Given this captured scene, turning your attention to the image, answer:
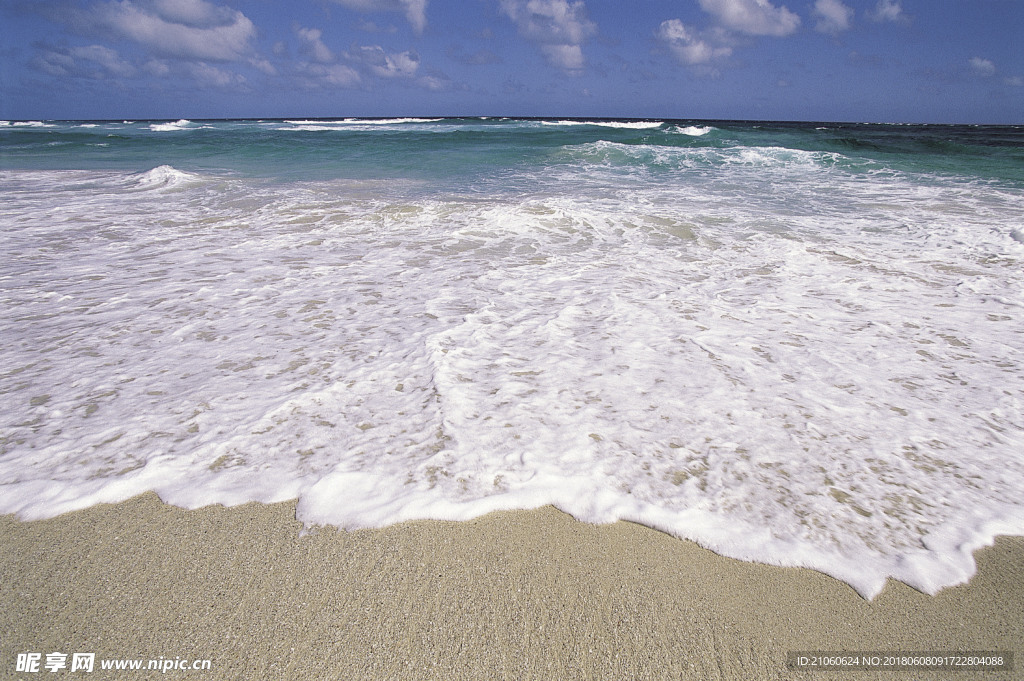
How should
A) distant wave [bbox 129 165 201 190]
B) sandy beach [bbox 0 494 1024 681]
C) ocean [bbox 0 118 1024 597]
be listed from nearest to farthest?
sandy beach [bbox 0 494 1024 681] < ocean [bbox 0 118 1024 597] < distant wave [bbox 129 165 201 190]

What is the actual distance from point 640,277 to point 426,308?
2.06m

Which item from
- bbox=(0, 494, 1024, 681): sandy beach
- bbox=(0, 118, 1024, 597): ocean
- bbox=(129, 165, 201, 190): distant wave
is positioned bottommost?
bbox=(0, 494, 1024, 681): sandy beach

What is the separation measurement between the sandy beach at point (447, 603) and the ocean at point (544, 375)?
0.10m

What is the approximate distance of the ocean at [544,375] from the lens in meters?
2.13

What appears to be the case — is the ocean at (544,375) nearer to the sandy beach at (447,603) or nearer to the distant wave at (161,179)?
the sandy beach at (447,603)

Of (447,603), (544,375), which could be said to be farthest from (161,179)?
(447,603)

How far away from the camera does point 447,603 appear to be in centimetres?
171

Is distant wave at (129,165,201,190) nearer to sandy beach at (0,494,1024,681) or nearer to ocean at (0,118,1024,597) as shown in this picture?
ocean at (0,118,1024,597)

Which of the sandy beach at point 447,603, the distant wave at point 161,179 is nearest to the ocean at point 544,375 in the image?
the sandy beach at point 447,603

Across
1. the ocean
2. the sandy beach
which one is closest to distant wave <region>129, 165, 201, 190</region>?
the ocean

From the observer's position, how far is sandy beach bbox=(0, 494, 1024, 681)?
1544 millimetres

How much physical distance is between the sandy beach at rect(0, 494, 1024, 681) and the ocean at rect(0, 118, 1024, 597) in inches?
4.1

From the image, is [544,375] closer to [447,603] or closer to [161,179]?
[447,603]

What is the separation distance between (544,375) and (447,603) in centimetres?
158
